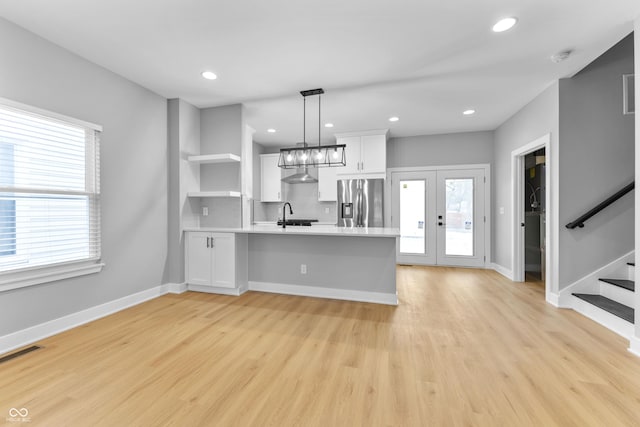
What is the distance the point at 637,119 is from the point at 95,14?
437 centimetres

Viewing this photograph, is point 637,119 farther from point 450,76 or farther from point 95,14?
point 95,14

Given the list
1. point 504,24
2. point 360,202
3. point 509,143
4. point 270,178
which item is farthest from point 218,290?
point 509,143

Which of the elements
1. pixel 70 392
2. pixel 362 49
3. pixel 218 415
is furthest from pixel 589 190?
pixel 70 392

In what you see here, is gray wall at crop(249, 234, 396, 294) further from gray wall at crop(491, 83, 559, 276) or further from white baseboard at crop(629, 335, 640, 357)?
gray wall at crop(491, 83, 559, 276)

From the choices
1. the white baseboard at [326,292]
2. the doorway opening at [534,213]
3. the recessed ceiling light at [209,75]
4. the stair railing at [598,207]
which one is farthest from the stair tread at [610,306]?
the recessed ceiling light at [209,75]

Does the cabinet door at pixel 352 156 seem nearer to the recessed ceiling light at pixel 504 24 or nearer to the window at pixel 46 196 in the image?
the recessed ceiling light at pixel 504 24

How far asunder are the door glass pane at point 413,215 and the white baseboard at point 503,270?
4.24ft

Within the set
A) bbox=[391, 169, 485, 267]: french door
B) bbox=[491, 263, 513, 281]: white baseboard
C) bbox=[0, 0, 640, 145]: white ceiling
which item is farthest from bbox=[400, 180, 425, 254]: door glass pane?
bbox=[0, 0, 640, 145]: white ceiling

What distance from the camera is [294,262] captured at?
12.7ft

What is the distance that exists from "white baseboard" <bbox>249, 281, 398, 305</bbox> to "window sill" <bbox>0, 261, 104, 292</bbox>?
184cm

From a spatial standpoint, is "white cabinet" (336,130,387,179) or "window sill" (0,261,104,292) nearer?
"window sill" (0,261,104,292)

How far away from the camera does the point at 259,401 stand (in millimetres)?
1689

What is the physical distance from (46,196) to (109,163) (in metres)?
0.69

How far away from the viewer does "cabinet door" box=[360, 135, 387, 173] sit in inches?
211
